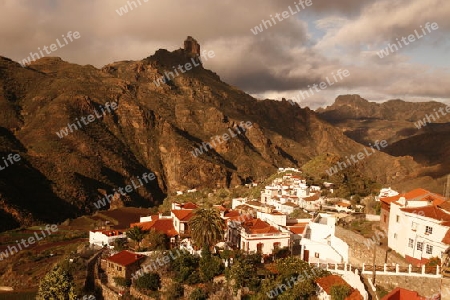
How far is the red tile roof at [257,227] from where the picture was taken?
34.0 m

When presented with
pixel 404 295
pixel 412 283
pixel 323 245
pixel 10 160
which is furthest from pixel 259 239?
pixel 10 160

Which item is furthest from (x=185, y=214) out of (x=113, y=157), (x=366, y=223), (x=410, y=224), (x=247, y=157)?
(x=247, y=157)

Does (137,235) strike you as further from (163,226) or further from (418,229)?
(418,229)

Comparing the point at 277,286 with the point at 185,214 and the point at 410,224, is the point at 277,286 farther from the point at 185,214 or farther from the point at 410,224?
the point at 185,214

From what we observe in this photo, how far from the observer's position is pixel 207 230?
34094mm

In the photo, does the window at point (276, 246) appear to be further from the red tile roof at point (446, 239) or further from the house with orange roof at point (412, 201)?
the red tile roof at point (446, 239)

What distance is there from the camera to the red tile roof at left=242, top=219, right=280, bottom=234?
111 ft

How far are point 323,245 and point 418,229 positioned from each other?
6.91m

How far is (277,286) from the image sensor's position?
996 inches

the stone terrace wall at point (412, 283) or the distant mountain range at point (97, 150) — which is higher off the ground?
the distant mountain range at point (97, 150)

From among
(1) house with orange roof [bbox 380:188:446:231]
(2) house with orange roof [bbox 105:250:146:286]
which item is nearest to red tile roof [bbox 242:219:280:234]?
(1) house with orange roof [bbox 380:188:446:231]

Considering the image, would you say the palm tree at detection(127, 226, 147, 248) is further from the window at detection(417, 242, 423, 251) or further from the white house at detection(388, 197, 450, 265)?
the window at detection(417, 242, 423, 251)

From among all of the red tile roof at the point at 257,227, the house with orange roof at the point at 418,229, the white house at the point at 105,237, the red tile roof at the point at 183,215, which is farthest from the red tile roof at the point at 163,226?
the house with orange roof at the point at 418,229

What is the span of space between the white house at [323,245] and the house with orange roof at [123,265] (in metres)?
13.8
